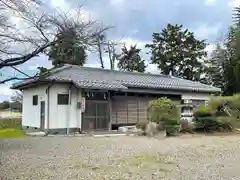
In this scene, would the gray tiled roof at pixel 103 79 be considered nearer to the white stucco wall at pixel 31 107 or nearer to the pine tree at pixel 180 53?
the white stucco wall at pixel 31 107

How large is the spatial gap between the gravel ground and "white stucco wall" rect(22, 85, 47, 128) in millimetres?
6377

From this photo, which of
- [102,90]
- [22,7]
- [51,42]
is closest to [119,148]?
[51,42]

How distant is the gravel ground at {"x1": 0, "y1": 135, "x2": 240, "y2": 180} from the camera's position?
648cm

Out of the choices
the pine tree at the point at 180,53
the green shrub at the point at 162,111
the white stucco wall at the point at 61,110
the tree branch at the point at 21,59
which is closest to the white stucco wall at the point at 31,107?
the white stucco wall at the point at 61,110

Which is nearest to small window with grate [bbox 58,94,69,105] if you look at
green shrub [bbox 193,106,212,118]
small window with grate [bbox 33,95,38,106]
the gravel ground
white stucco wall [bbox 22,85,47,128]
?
white stucco wall [bbox 22,85,47,128]

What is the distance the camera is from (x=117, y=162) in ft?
26.6

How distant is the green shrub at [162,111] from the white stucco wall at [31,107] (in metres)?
5.76

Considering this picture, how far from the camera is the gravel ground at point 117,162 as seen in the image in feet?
21.2

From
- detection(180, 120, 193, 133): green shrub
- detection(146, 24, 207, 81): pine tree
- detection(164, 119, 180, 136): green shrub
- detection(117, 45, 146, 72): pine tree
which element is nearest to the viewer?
detection(164, 119, 180, 136): green shrub

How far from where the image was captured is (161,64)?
122 feet

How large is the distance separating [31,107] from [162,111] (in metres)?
7.99

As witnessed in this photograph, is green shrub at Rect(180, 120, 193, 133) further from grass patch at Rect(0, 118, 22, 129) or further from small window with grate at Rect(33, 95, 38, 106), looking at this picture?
grass patch at Rect(0, 118, 22, 129)

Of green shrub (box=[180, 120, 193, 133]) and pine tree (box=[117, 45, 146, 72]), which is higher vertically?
pine tree (box=[117, 45, 146, 72])

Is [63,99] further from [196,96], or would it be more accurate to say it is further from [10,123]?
[196,96]
